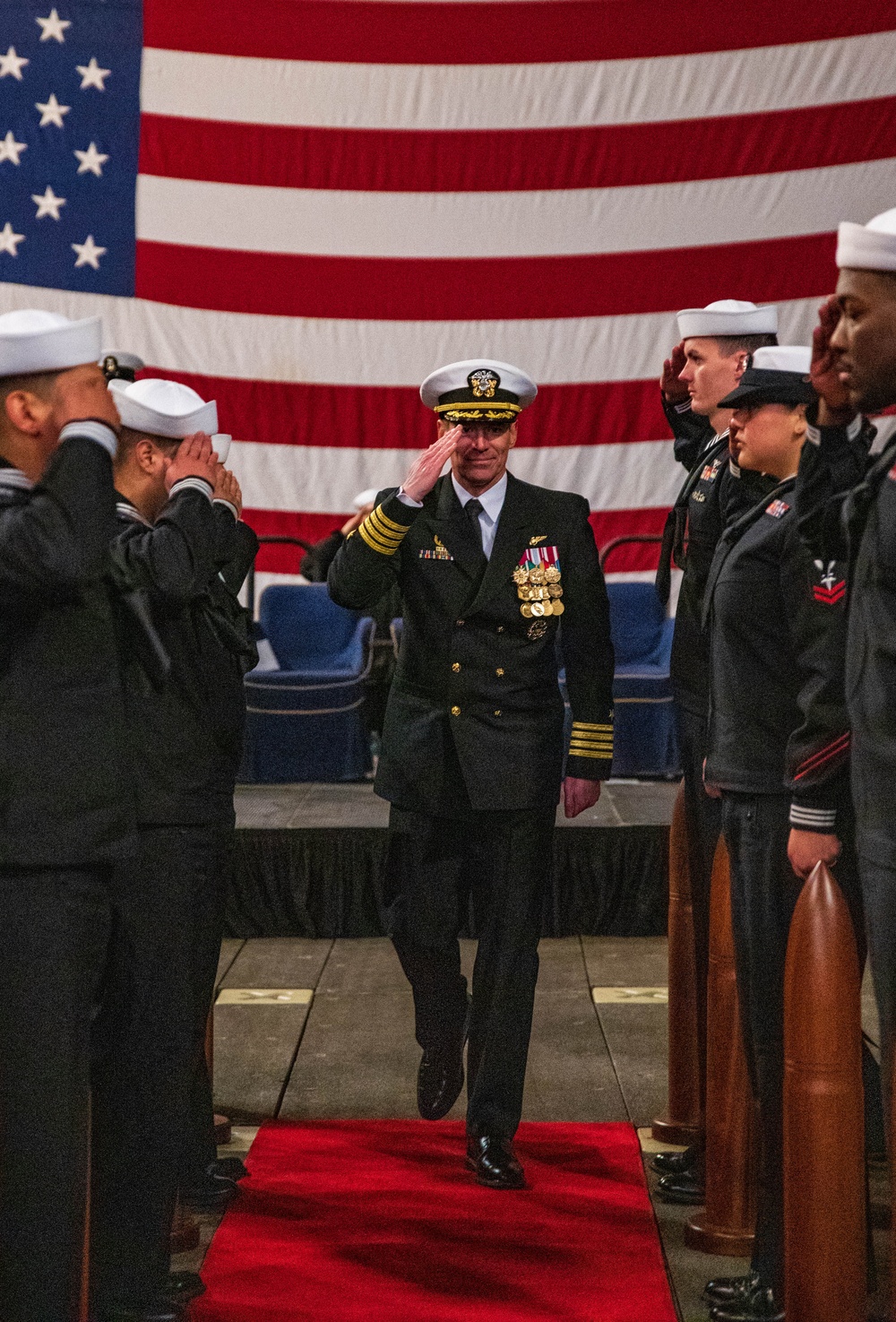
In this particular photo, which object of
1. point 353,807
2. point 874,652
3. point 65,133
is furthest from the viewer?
point 65,133

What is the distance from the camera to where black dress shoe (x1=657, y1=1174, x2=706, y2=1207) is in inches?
126

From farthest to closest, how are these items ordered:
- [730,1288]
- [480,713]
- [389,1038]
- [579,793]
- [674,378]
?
[389,1038]
[674,378]
[579,793]
[480,713]
[730,1288]

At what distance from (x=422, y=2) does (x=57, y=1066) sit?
6329mm

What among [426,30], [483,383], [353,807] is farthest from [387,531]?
[426,30]

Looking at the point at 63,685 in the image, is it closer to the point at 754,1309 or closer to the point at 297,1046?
the point at 754,1309

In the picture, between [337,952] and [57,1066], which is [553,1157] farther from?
[337,952]

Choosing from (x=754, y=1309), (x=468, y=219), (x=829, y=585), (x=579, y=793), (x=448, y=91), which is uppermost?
(x=448, y=91)

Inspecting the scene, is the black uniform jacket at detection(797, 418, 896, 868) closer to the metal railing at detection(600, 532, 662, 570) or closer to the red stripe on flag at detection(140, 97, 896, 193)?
the metal railing at detection(600, 532, 662, 570)

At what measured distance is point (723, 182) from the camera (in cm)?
722

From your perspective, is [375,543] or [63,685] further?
[375,543]

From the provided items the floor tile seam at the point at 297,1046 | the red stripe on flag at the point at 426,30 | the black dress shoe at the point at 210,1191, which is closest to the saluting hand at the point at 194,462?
the black dress shoe at the point at 210,1191

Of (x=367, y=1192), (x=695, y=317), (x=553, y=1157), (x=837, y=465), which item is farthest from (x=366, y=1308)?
(x=695, y=317)

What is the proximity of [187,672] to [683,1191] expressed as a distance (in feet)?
4.87

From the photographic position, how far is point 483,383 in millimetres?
3494
